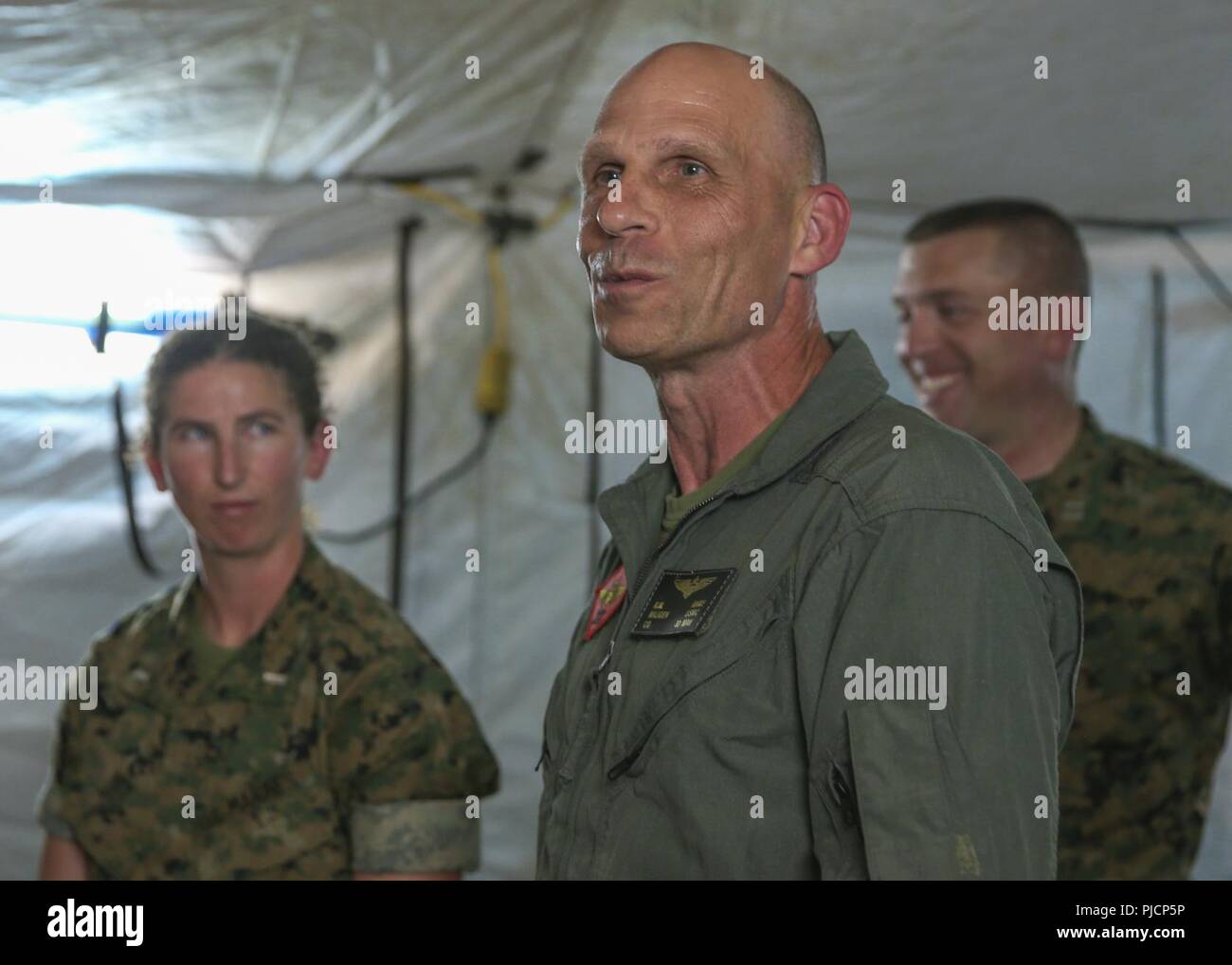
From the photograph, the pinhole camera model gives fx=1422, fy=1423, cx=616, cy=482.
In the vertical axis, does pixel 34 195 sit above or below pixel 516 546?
above

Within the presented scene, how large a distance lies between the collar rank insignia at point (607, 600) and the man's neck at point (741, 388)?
0.13 m

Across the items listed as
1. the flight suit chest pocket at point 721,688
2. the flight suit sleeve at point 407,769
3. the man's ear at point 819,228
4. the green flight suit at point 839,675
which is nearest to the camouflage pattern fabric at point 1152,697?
the flight suit sleeve at point 407,769

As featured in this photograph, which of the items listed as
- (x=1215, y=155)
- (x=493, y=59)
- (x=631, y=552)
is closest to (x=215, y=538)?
(x=493, y=59)

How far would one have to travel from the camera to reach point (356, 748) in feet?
6.32

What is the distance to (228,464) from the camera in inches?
85.0

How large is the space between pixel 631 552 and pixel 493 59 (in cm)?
118

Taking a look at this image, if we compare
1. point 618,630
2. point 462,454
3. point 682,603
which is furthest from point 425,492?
point 682,603

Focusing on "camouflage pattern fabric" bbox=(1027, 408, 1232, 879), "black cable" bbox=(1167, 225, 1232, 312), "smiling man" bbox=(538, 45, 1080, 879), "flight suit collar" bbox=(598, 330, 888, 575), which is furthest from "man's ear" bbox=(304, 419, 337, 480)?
"black cable" bbox=(1167, 225, 1232, 312)

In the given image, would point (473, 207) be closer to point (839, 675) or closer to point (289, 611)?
point (289, 611)

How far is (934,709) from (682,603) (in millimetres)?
272

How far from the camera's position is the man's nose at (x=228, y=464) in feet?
7.07

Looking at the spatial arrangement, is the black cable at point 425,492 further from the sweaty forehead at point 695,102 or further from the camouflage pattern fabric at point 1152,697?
the sweaty forehead at point 695,102
